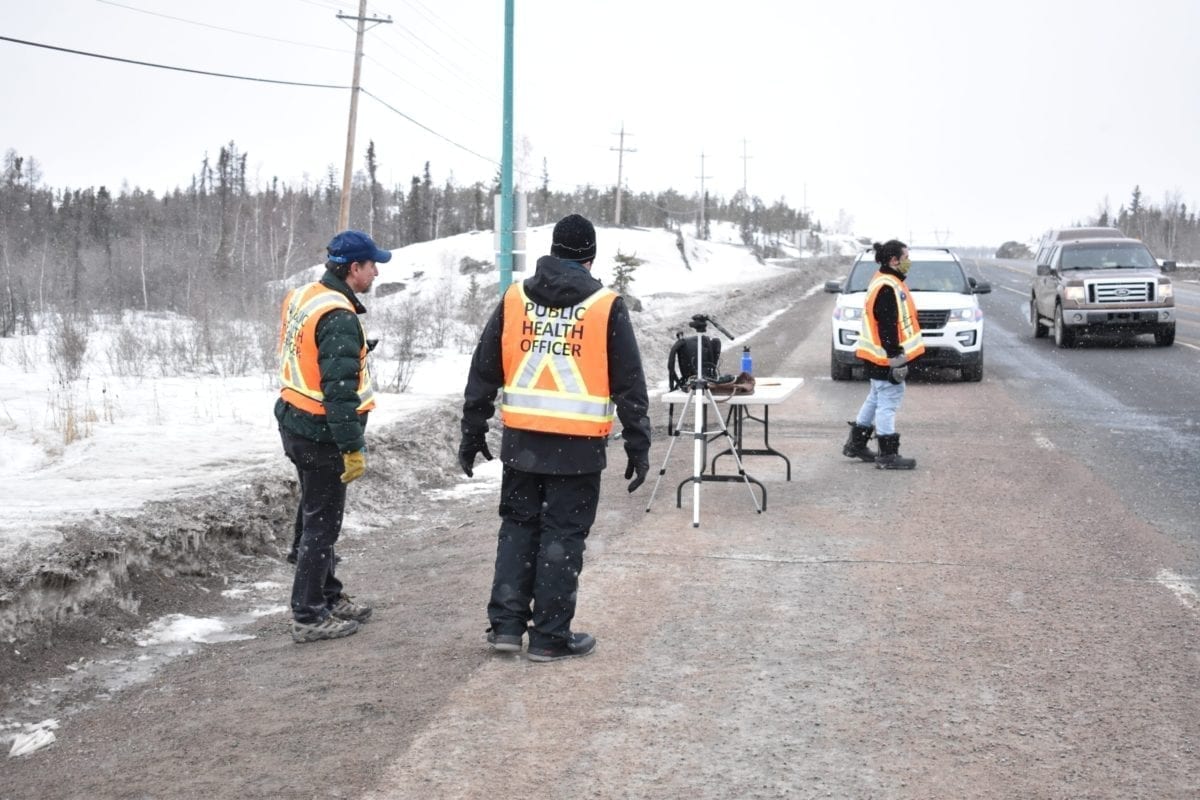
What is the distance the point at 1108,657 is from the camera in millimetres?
5238

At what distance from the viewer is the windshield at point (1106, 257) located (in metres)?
23.3

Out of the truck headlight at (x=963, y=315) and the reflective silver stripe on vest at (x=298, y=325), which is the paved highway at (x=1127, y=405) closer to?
the truck headlight at (x=963, y=315)

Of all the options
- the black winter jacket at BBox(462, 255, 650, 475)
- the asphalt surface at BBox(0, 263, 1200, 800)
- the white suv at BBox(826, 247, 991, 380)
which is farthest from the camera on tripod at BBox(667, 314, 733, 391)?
the white suv at BBox(826, 247, 991, 380)

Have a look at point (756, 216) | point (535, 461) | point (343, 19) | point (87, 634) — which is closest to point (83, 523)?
point (87, 634)

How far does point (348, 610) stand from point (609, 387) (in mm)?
1900

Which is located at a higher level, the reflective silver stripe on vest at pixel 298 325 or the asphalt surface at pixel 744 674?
the reflective silver stripe on vest at pixel 298 325

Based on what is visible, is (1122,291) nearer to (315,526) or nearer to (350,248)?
(350,248)

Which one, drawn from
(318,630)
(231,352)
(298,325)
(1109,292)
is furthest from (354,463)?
(1109,292)

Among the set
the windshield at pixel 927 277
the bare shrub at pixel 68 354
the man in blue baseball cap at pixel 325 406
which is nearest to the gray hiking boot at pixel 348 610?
the man in blue baseball cap at pixel 325 406

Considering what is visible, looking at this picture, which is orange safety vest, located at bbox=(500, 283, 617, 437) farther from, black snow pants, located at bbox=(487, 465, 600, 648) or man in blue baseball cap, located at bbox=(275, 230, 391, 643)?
man in blue baseball cap, located at bbox=(275, 230, 391, 643)

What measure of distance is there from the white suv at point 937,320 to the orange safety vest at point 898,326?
598 cm

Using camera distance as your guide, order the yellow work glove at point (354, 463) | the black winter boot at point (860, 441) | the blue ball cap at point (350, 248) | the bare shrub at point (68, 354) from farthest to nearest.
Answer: the bare shrub at point (68, 354), the black winter boot at point (860, 441), the blue ball cap at point (350, 248), the yellow work glove at point (354, 463)

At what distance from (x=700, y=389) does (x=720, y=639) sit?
9.82ft

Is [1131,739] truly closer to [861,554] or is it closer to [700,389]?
[861,554]
